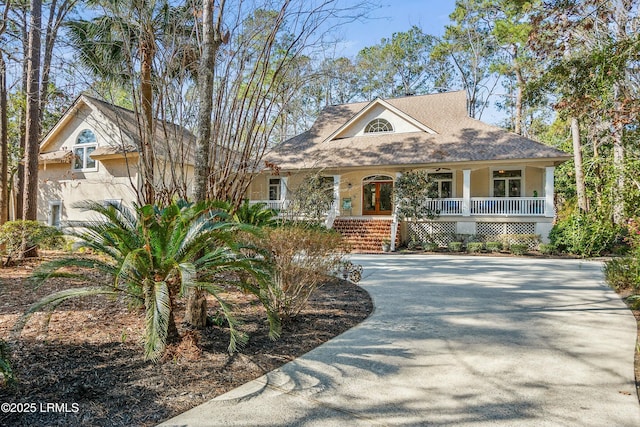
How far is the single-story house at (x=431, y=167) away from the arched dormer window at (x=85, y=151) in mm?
8022

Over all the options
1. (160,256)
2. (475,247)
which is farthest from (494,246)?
(160,256)

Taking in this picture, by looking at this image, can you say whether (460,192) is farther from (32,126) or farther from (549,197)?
(32,126)

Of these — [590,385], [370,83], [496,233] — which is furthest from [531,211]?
[370,83]

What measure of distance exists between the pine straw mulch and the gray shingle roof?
1182 cm

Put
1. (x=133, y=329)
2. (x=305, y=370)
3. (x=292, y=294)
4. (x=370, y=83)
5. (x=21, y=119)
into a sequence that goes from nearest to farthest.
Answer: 1. (x=305, y=370)
2. (x=133, y=329)
3. (x=292, y=294)
4. (x=21, y=119)
5. (x=370, y=83)

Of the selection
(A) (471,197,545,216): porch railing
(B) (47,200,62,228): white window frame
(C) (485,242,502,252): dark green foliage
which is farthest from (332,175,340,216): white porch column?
(B) (47,200,62,228): white window frame

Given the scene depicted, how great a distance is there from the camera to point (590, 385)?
3.40 meters

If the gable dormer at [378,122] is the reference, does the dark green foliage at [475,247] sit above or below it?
below

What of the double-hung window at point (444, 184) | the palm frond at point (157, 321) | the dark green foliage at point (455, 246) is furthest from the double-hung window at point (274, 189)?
the palm frond at point (157, 321)

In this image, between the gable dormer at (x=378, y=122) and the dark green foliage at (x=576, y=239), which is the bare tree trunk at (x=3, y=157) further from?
the dark green foliage at (x=576, y=239)

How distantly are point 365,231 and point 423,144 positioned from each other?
5.09 metres

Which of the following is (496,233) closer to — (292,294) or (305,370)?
(292,294)

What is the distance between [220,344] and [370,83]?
32.8 meters

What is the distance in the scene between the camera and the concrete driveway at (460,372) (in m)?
2.87
